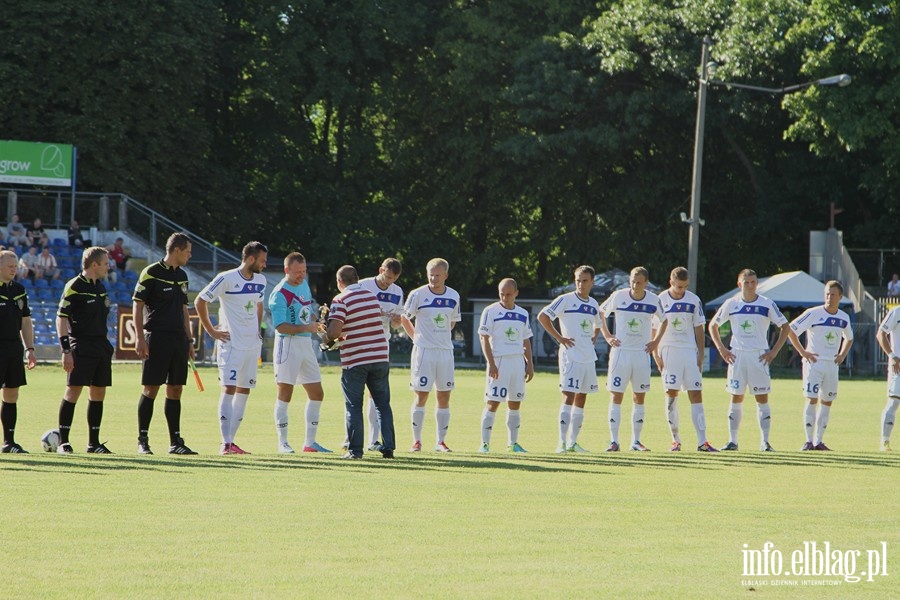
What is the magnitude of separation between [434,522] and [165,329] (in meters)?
5.23

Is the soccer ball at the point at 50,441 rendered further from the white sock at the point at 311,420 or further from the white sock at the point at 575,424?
the white sock at the point at 575,424

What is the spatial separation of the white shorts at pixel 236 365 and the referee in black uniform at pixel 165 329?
0.42 meters

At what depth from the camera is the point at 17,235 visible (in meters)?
40.4

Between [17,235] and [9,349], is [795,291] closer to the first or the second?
[17,235]

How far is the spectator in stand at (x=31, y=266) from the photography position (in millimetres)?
38241

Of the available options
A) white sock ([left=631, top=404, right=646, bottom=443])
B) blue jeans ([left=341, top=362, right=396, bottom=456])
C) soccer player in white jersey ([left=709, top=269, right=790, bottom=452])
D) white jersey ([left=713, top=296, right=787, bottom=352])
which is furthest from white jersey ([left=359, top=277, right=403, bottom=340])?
white jersey ([left=713, top=296, right=787, bottom=352])

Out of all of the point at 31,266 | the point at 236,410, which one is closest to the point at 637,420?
the point at 236,410

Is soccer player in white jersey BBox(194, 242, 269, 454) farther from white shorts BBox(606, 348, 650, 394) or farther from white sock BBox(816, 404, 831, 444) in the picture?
white sock BBox(816, 404, 831, 444)

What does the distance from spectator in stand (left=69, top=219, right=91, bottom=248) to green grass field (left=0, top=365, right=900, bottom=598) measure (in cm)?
2715

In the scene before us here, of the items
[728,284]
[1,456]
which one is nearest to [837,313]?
[1,456]

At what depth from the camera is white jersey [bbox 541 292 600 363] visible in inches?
636

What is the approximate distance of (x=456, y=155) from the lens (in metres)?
52.3

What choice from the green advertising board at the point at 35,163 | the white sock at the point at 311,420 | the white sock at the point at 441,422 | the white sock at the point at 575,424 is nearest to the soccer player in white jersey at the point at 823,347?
the white sock at the point at 575,424

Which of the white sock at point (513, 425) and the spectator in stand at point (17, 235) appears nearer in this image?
the white sock at point (513, 425)
